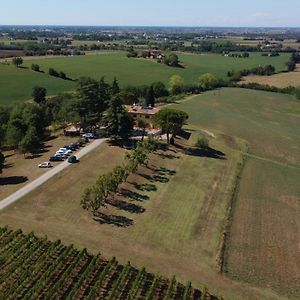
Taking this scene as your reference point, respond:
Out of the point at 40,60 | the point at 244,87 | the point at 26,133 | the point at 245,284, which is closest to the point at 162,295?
the point at 245,284

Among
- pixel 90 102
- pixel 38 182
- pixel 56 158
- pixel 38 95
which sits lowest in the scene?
pixel 38 95

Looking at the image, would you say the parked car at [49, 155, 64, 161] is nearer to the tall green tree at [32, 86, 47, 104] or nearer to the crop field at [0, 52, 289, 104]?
the tall green tree at [32, 86, 47, 104]

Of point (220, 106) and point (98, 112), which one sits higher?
point (98, 112)

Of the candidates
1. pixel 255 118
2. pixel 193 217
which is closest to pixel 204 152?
pixel 193 217

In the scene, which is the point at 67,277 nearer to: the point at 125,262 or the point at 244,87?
the point at 125,262

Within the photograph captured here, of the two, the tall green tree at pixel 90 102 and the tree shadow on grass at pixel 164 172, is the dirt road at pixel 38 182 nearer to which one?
the tall green tree at pixel 90 102

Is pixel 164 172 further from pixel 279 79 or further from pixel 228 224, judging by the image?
pixel 279 79
